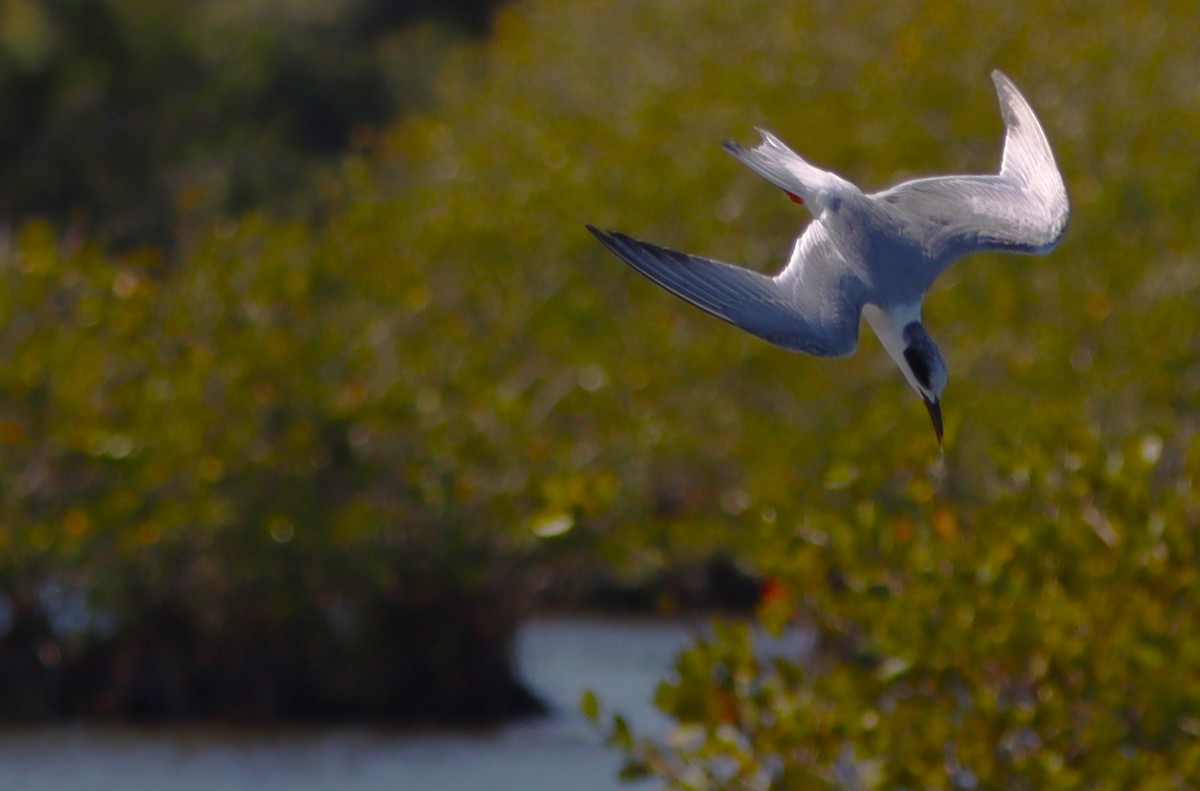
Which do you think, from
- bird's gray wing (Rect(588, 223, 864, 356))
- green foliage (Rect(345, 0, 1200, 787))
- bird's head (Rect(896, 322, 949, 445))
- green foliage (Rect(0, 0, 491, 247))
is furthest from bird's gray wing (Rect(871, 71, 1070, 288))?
green foliage (Rect(0, 0, 491, 247))

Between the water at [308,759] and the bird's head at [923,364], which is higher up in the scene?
the bird's head at [923,364]

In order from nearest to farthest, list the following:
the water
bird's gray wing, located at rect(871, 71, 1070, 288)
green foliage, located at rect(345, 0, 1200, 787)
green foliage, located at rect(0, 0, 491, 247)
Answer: bird's gray wing, located at rect(871, 71, 1070, 288) < green foliage, located at rect(345, 0, 1200, 787) < the water < green foliage, located at rect(0, 0, 491, 247)

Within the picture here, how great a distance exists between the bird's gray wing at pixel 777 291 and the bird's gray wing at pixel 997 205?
0.20m

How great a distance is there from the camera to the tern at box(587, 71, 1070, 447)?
397 cm

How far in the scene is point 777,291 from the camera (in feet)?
13.6

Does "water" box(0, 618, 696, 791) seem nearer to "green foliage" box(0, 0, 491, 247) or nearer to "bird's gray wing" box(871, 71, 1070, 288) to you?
"bird's gray wing" box(871, 71, 1070, 288)

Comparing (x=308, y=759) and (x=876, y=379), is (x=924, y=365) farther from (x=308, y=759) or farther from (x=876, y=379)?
(x=876, y=379)

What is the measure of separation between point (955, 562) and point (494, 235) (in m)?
8.27

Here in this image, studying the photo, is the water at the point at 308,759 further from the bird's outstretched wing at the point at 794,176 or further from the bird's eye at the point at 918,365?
the bird's eye at the point at 918,365

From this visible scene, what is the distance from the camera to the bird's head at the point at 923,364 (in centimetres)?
428

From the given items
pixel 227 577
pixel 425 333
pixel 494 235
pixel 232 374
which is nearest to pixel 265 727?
pixel 227 577

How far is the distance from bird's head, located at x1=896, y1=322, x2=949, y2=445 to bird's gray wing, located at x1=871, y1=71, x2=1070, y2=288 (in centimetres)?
10

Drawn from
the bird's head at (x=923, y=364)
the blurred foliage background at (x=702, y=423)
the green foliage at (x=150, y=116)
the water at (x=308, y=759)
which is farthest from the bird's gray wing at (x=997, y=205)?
the green foliage at (x=150, y=116)

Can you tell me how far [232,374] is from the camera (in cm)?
1126
